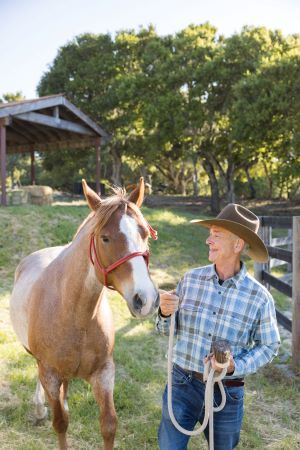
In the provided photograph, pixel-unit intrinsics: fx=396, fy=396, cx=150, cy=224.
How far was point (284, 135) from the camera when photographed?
17.0 meters

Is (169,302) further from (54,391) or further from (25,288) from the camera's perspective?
(25,288)

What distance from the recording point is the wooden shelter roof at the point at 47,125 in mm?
12695

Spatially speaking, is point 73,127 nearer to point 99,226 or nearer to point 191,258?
point 191,258

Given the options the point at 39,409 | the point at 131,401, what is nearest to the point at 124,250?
the point at 39,409

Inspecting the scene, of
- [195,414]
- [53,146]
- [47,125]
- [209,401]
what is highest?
[47,125]

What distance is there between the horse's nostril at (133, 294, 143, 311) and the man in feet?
0.52

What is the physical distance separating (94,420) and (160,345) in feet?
6.70

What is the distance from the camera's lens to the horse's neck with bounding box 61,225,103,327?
2490mm

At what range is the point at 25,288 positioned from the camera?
11.6 feet

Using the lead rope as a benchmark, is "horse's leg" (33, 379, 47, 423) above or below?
below

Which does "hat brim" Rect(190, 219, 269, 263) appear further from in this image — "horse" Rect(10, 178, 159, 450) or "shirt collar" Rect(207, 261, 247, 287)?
"horse" Rect(10, 178, 159, 450)

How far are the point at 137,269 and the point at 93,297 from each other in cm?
58

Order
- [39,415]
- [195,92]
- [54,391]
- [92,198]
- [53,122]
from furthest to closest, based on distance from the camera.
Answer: [195,92], [53,122], [39,415], [54,391], [92,198]

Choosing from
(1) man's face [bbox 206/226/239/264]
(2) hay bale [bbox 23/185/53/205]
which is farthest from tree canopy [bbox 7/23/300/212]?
(1) man's face [bbox 206/226/239/264]
